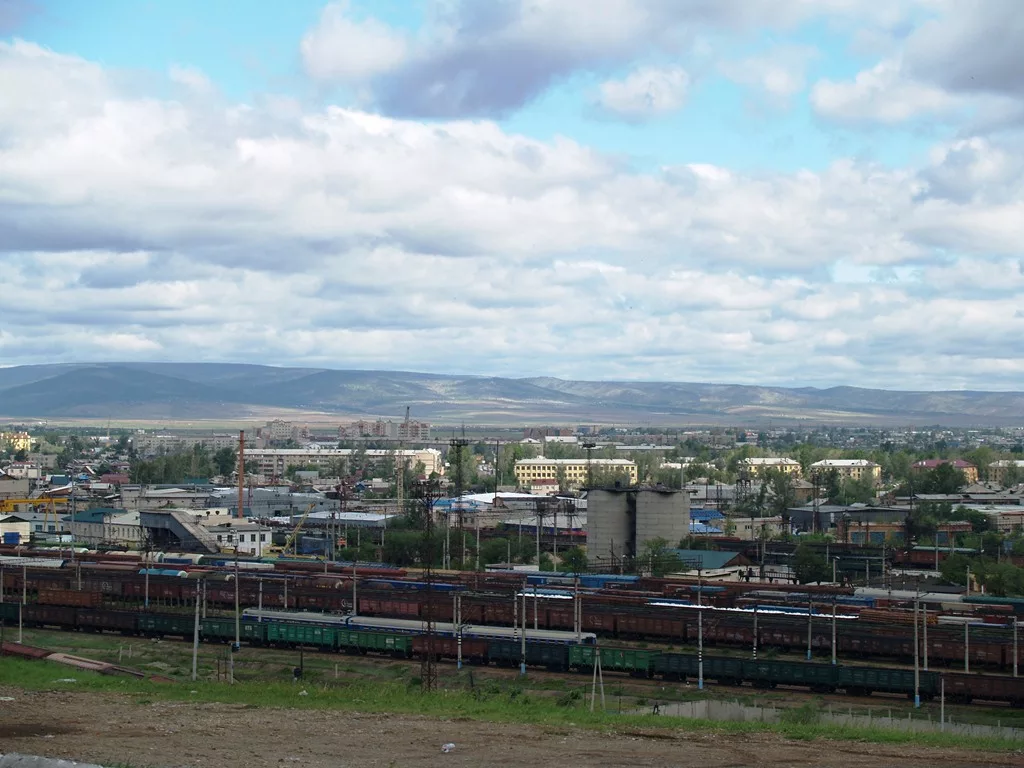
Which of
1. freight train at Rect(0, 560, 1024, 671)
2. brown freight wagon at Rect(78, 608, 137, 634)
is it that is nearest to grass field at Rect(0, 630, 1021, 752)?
brown freight wagon at Rect(78, 608, 137, 634)

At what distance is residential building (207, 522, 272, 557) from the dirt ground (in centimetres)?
7907

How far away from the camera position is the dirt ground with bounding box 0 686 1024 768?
23.1 m

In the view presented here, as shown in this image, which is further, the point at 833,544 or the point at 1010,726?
the point at 833,544

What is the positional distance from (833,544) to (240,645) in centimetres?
5602

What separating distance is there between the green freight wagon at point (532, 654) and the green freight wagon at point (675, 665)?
3.53 meters

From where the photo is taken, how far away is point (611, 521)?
9631cm

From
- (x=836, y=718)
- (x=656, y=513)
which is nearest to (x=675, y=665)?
(x=836, y=718)

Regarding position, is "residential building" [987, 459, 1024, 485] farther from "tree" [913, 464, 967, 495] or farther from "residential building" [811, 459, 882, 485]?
"tree" [913, 464, 967, 495]

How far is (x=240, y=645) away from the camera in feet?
185

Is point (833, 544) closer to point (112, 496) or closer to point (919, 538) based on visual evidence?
point (919, 538)

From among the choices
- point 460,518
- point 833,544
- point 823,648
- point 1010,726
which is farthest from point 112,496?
point 1010,726

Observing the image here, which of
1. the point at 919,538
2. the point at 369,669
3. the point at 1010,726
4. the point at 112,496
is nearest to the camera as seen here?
the point at 1010,726

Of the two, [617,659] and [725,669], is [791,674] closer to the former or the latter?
[725,669]

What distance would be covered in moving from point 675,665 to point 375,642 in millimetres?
12490
